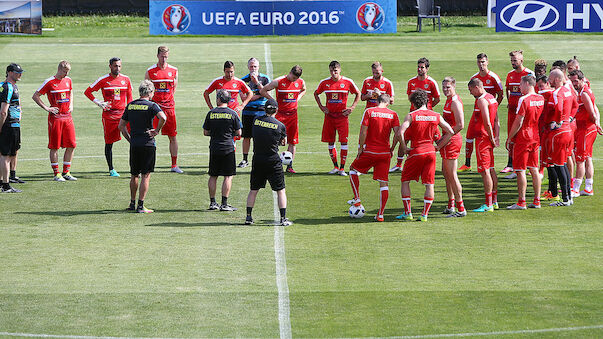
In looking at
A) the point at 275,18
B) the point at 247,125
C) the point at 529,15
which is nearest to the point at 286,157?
the point at 247,125

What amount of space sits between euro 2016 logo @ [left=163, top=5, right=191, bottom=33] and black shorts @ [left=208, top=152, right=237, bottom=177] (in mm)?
23161

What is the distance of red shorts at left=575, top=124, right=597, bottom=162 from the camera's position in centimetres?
1545

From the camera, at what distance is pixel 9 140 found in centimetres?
1585

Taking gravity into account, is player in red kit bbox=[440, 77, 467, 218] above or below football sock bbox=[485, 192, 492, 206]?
above

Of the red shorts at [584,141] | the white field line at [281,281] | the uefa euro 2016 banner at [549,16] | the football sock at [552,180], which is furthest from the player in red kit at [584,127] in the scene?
the uefa euro 2016 banner at [549,16]

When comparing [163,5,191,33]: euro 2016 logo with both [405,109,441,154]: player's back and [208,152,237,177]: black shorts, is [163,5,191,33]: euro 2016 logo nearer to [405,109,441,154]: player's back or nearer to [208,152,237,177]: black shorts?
[208,152,237,177]: black shorts

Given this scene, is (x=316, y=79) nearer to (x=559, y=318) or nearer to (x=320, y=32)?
(x=320, y=32)

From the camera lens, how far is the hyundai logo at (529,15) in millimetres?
36031

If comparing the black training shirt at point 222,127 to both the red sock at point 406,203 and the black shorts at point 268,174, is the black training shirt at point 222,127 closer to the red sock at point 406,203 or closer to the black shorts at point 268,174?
the black shorts at point 268,174

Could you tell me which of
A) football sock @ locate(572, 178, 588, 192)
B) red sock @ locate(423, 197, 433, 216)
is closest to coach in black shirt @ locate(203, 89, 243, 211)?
red sock @ locate(423, 197, 433, 216)

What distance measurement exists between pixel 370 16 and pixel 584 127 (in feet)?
72.3

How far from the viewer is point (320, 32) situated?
3728 cm

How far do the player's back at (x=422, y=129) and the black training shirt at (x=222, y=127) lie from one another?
271 cm

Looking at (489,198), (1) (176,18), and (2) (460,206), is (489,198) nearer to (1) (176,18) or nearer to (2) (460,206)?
(2) (460,206)
